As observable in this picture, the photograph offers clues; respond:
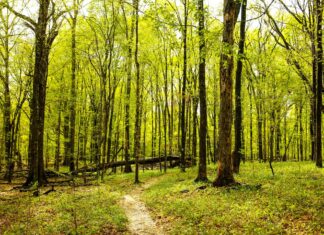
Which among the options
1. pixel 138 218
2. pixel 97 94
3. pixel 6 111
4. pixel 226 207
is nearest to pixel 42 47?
pixel 6 111

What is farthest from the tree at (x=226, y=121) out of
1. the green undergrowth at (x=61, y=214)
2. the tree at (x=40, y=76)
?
the tree at (x=40, y=76)

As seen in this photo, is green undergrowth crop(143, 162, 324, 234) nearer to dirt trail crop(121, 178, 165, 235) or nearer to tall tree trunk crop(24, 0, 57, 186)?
dirt trail crop(121, 178, 165, 235)

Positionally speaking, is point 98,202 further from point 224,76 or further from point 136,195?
point 224,76

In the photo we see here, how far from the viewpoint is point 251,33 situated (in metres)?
31.8

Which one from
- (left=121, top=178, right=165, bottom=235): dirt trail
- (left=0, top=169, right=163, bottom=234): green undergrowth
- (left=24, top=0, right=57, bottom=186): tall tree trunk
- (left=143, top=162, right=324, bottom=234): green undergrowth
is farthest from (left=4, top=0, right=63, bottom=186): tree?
(left=143, top=162, right=324, bottom=234): green undergrowth

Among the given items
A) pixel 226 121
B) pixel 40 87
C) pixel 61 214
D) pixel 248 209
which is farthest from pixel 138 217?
pixel 40 87

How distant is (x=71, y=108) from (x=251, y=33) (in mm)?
20835

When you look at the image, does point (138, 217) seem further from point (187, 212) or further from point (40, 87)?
point (40, 87)

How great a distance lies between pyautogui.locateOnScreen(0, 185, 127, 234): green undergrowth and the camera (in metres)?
8.89

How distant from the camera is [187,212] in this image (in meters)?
9.73

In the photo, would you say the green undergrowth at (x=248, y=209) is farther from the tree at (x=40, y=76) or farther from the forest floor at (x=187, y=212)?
the tree at (x=40, y=76)

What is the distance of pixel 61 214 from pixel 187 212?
15.2 ft

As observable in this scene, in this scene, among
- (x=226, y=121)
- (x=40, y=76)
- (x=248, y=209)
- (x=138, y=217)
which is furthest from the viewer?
(x=40, y=76)

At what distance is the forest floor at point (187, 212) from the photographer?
25.7 feet
